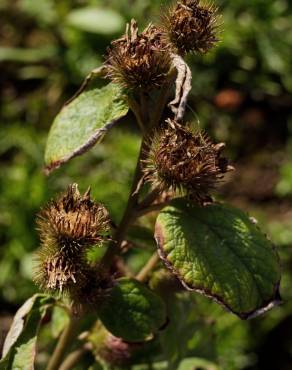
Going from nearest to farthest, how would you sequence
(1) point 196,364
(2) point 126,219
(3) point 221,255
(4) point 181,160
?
(4) point 181,160, (3) point 221,255, (2) point 126,219, (1) point 196,364

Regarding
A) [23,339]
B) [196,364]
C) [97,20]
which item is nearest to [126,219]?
[23,339]

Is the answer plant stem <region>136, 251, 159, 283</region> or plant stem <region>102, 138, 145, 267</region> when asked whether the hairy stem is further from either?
plant stem <region>136, 251, 159, 283</region>

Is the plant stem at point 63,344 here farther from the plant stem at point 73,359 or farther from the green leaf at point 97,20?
the green leaf at point 97,20

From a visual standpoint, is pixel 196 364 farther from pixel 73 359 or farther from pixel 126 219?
pixel 126 219

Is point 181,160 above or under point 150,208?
above

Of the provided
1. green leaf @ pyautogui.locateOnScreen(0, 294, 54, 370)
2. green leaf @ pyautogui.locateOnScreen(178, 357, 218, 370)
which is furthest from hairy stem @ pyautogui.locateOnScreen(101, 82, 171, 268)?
green leaf @ pyautogui.locateOnScreen(178, 357, 218, 370)
